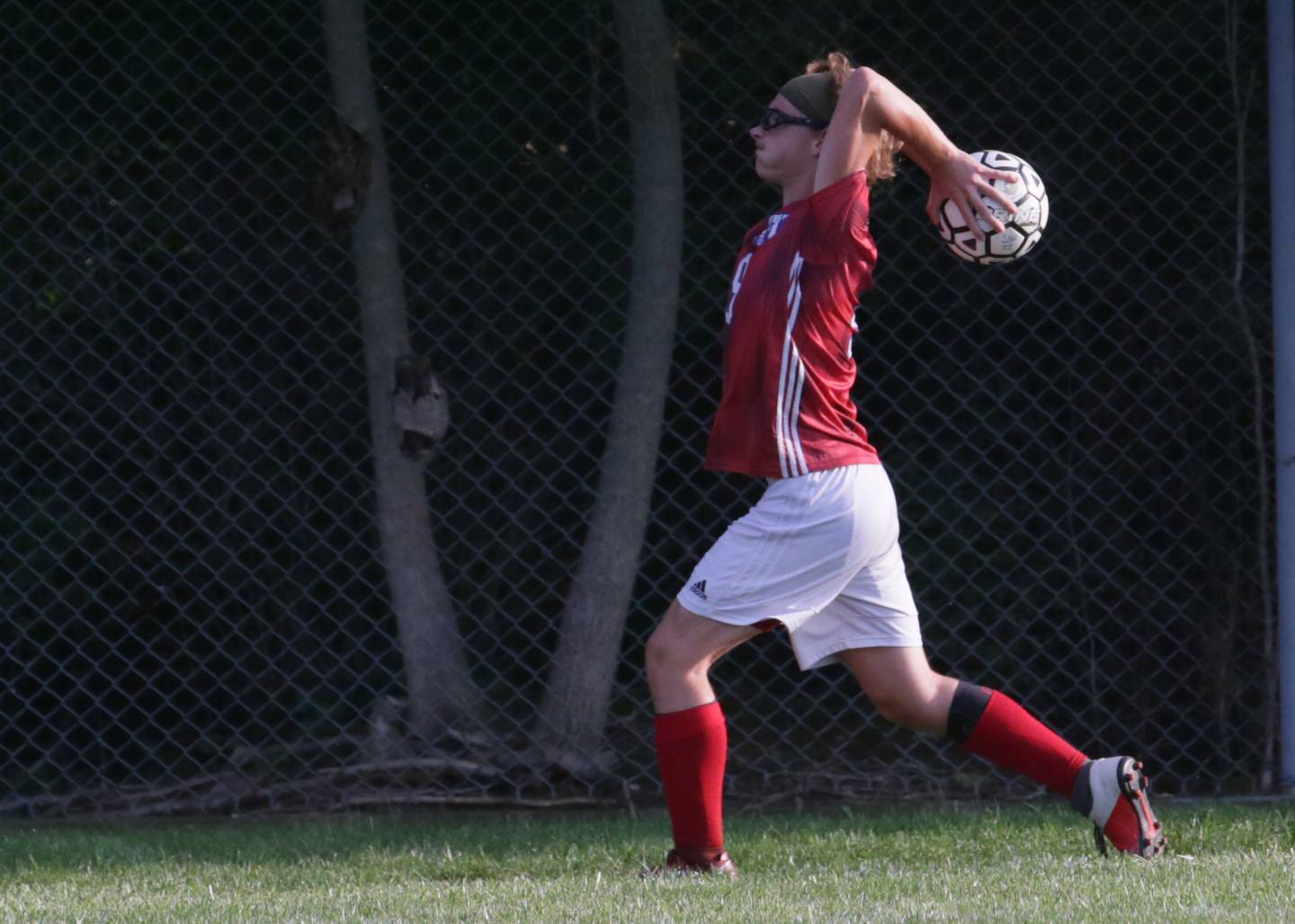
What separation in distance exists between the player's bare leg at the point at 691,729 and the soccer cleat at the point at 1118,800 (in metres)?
0.79

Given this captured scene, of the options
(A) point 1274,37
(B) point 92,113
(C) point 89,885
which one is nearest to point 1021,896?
(C) point 89,885

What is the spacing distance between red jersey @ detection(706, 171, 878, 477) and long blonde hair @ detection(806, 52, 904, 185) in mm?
262

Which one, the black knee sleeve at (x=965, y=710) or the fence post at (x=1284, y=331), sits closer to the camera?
the black knee sleeve at (x=965, y=710)

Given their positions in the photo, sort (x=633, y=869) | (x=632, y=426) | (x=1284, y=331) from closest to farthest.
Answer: (x=633, y=869)
(x=1284, y=331)
(x=632, y=426)

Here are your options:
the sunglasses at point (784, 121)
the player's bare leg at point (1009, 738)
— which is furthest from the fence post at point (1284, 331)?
the sunglasses at point (784, 121)

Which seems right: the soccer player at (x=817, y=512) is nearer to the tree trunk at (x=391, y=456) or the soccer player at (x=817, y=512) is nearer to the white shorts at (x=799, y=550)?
the white shorts at (x=799, y=550)

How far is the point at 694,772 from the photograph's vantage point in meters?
3.49

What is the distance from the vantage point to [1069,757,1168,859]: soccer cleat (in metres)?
3.50

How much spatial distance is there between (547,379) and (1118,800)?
233 cm

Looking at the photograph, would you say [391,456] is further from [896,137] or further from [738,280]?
[896,137]

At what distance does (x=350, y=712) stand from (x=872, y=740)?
1.68m

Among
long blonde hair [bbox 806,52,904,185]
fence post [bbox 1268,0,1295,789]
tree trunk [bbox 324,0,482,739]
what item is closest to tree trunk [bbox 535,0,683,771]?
tree trunk [bbox 324,0,482,739]

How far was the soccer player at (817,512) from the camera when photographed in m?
3.33

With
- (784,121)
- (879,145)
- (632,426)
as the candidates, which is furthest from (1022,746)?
(632,426)
